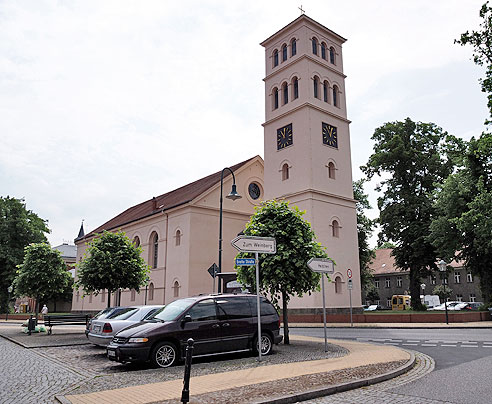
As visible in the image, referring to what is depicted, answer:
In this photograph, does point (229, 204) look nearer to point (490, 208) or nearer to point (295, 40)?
point (295, 40)

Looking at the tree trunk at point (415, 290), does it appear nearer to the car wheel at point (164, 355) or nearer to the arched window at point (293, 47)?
the arched window at point (293, 47)

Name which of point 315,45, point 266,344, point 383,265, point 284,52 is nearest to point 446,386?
point 266,344

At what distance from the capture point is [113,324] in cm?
1409

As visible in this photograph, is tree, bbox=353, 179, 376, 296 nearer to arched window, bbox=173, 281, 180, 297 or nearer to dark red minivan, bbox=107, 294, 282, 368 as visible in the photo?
arched window, bbox=173, 281, 180, 297

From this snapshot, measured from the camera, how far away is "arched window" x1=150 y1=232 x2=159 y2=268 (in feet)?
142

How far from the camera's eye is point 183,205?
38.7m

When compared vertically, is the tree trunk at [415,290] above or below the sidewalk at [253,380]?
above

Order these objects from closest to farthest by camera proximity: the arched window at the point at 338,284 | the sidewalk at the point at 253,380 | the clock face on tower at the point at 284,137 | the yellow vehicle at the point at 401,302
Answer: the sidewalk at the point at 253,380 → the arched window at the point at 338,284 → the clock face on tower at the point at 284,137 → the yellow vehicle at the point at 401,302

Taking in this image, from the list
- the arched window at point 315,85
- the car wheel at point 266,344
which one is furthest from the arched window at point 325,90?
the car wheel at point 266,344

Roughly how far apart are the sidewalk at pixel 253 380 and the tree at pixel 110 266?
1184cm

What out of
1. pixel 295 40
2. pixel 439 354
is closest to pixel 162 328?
pixel 439 354

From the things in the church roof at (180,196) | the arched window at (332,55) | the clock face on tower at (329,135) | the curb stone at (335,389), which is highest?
the arched window at (332,55)

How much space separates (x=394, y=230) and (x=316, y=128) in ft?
41.4

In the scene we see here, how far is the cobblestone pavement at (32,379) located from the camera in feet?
25.6
